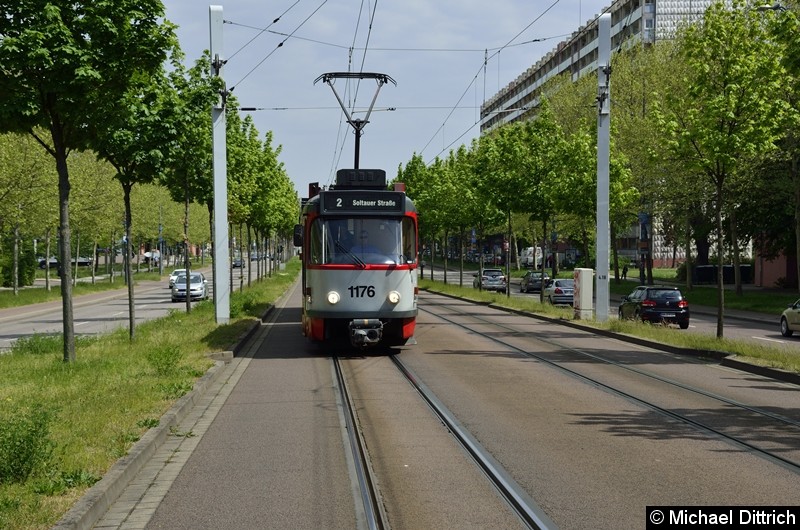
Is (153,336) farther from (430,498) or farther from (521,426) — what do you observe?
(430,498)

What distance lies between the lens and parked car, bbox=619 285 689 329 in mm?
28438

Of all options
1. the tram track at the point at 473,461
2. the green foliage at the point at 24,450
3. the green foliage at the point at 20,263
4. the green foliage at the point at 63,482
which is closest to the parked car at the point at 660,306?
the tram track at the point at 473,461

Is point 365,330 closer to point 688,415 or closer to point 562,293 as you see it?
point 688,415

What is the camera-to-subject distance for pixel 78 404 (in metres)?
10.4

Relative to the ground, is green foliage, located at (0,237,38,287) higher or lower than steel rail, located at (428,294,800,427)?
higher

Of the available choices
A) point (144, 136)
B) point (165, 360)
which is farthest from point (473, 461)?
point (144, 136)

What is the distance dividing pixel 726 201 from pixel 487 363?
94.0 feet

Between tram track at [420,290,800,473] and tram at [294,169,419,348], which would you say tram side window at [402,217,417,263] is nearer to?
tram at [294,169,419,348]

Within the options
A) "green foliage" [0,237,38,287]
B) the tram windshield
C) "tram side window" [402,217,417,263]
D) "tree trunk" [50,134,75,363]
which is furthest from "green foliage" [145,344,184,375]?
"green foliage" [0,237,38,287]

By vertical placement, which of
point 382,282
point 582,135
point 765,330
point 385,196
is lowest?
point 765,330

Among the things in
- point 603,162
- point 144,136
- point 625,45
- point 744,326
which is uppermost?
point 625,45

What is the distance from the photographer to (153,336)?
63.7 feet

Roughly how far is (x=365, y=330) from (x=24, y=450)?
1104 centimetres

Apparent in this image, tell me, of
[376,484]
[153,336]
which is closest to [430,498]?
[376,484]
